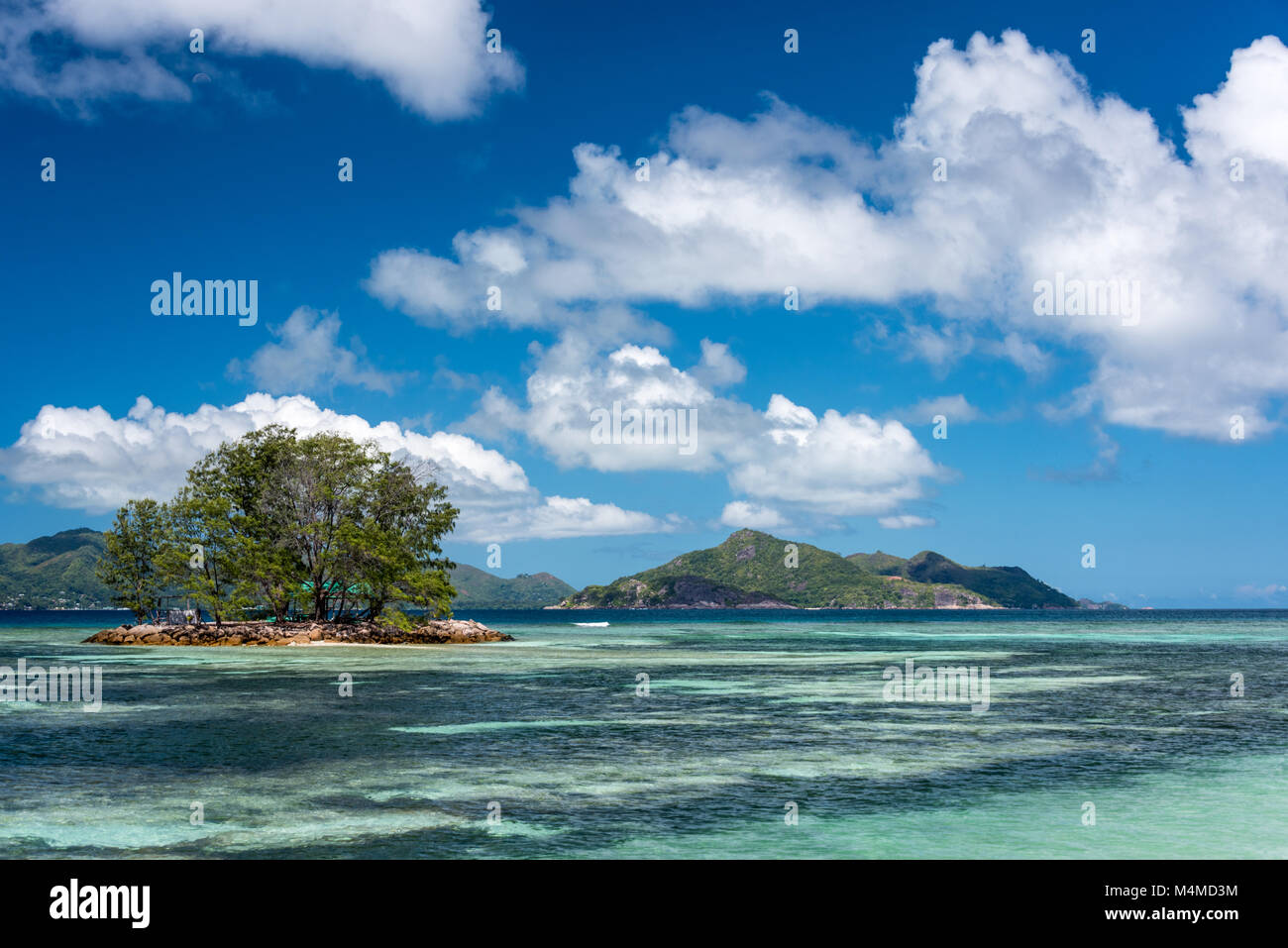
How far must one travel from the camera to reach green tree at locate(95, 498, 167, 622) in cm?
7950

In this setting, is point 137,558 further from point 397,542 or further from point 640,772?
point 640,772

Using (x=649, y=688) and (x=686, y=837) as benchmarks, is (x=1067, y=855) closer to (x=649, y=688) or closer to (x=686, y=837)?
(x=686, y=837)

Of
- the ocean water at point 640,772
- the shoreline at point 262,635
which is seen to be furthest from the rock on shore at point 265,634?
the ocean water at point 640,772

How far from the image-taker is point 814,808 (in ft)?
54.2

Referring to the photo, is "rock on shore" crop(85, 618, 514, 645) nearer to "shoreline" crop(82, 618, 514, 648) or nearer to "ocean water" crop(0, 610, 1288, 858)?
"shoreline" crop(82, 618, 514, 648)

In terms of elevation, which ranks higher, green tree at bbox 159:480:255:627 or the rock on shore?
green tree at bbox 159:480:255:627

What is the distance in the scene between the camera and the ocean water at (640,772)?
47.3 feet

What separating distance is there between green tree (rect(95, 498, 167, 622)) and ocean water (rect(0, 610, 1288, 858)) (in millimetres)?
43392

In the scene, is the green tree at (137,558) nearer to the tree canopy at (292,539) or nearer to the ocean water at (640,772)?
the tree canopy at (292,539)

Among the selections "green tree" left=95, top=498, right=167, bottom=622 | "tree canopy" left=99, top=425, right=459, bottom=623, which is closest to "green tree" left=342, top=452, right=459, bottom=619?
"tree canopy" left=99, top=425, right=459, bottom=623

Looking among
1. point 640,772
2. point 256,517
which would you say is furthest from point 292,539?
point 640,772

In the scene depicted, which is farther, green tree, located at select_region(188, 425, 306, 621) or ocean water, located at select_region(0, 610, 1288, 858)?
green tree, located at select_region(188, 425, 306, 621)
